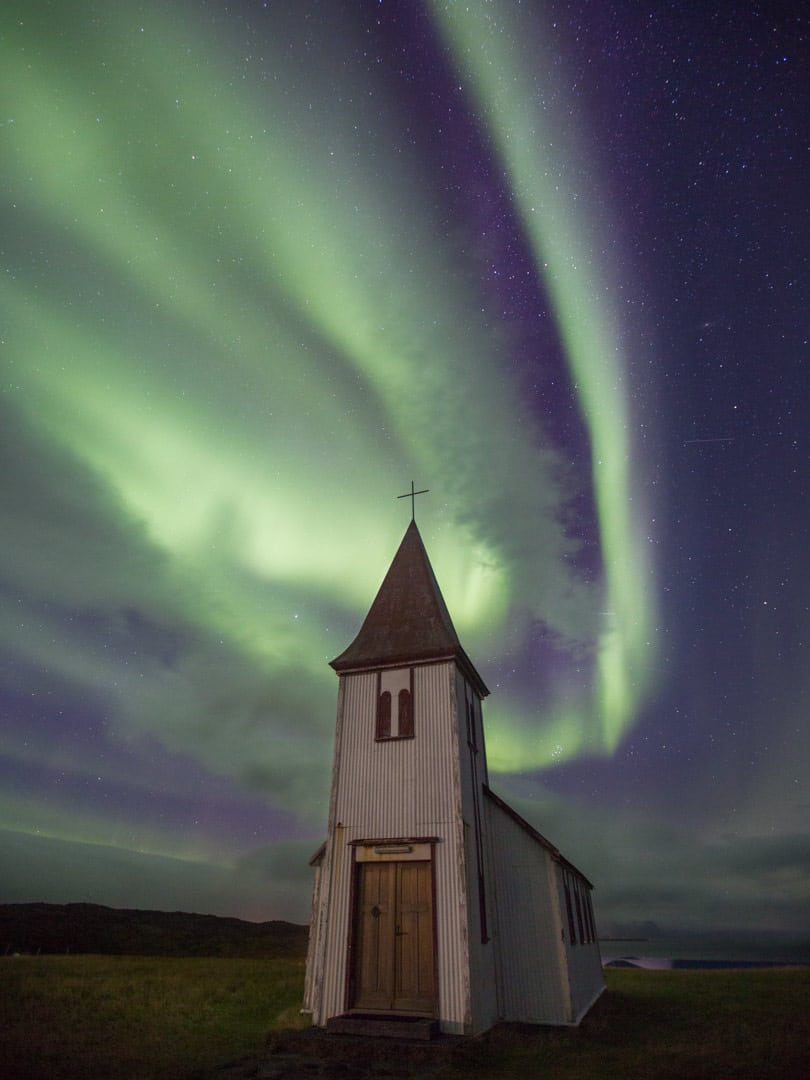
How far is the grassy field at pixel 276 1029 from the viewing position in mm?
10570

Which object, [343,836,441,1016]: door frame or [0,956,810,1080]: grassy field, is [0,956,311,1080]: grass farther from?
[343,836,441,1016]: door frame

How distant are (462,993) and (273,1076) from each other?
17.9ft

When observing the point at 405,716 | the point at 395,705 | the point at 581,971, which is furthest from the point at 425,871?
the point at 581,971

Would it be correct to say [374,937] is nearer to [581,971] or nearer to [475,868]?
[475,868]

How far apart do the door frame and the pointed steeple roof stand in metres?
4.92

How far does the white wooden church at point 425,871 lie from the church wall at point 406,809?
32 millimetres

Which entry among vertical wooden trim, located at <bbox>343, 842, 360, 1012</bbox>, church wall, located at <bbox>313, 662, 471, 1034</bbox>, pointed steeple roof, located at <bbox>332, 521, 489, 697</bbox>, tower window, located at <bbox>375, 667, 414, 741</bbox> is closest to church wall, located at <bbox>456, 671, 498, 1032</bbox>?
church wall, located at <bbox>313, 662, 471, 1034</bbox>

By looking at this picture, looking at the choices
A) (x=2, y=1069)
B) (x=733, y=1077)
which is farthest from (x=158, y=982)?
(x=733, y=1077)

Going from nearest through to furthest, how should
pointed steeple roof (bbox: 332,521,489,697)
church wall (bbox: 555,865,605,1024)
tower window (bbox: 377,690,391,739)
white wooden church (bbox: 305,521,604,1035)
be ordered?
white wooden church (bbox: 305,521,604,1035) < church wall (bbox: 555,865,605,1024) < tower window (bbox: 377,690,391,739) < pointed steeple roof (bbox: 332,521,489,697)

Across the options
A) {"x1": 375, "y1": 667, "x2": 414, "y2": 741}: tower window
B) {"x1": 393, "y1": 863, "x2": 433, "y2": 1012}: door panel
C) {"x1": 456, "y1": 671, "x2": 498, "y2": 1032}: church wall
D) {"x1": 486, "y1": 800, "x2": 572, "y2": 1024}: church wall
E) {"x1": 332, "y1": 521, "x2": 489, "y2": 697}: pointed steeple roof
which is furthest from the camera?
{"x1": 332, "y1": 521, "x2": 489, "y2": 697}: pointed steeple roof

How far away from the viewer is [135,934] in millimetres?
79188

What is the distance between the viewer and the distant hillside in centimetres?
6838

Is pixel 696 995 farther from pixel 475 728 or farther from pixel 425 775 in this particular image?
pixel 425 775

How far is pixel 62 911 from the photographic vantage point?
87.8m
